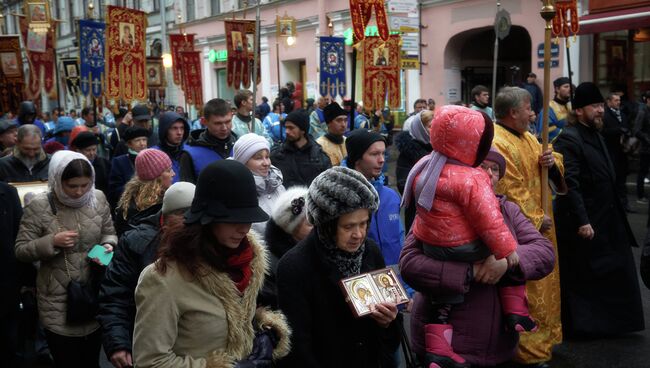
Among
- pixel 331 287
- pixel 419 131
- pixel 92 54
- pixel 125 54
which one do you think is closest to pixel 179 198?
pixel 331 287

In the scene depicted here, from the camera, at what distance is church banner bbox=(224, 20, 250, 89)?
35.2 ft

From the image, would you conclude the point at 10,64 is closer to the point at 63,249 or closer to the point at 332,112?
the point at 332,112

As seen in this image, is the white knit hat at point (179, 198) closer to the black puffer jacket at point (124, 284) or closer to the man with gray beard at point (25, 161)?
the black puffer jacket at point (124, 284)

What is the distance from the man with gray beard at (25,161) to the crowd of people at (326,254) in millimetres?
34

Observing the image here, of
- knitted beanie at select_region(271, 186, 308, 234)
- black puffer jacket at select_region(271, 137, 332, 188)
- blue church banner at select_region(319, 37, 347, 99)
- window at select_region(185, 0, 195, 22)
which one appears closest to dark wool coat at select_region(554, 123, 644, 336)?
black puffer jacket at select_region(271, 137, 332, 188)

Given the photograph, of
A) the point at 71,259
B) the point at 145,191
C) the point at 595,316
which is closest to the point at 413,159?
the point at 595,316

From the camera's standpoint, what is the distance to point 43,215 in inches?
161

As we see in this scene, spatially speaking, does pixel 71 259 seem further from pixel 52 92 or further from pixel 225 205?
pixel 52 92

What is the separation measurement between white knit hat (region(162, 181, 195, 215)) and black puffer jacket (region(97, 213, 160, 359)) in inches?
8.8

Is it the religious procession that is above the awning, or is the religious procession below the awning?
below

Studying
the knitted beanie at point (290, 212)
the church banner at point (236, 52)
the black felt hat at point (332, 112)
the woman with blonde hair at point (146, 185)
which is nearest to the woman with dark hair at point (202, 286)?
the knitted beanie at point (290, 212)

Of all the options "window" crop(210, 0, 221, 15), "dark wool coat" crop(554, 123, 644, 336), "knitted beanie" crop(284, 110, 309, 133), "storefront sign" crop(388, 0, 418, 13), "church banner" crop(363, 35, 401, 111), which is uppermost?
"window" crop(210, 0, 221, 15)

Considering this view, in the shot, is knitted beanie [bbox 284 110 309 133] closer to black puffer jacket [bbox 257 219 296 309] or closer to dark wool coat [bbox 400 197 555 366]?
black puffer jacket [bbox 257 219 296 309]

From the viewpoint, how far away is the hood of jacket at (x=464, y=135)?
9.58ft
